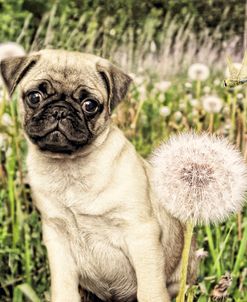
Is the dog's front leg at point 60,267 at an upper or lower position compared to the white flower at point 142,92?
lower

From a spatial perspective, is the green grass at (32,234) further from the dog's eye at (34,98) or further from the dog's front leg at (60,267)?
the dog's eye at (34,98)

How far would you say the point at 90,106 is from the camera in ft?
6.57

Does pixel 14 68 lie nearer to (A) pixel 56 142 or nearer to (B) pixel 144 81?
(A) pixel 56 142

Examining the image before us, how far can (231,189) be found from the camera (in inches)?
69.1

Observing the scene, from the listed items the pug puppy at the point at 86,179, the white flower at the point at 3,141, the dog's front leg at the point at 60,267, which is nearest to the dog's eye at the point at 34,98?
the pug puppy at the point at 86,179

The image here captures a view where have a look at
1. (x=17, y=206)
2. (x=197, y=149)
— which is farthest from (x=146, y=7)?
(x=197, y=149)

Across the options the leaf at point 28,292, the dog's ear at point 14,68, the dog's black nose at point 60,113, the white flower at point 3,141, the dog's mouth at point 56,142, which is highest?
the dog's ear at point 14,68

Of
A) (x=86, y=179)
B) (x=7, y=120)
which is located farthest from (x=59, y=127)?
(x=7, y=120)

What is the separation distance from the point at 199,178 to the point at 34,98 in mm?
564

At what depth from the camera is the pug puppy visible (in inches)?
78.7

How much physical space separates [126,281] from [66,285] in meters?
0.18

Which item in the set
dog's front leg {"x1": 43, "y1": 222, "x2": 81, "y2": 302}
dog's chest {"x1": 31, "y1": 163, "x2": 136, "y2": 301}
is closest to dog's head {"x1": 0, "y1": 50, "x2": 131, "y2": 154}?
dog's chest {"x1": 31, "y1": 163, "x2": 136, "y2": 301}

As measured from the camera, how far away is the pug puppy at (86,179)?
200cm

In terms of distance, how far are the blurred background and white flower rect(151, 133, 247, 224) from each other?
0.63 m
